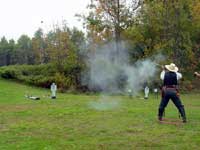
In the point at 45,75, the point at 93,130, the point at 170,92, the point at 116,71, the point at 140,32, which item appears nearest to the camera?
the point at 93,130

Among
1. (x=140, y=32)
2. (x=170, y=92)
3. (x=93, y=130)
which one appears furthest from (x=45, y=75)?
(x=93, y=130)

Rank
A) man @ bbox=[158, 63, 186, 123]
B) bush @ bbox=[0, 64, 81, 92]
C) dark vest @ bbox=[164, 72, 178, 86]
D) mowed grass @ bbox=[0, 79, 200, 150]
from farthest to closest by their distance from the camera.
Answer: bush @ bbox=[0, 64, 81, 92] → dark vest @ bbox=[164, 72, 178, 86] → man @ bbox=[158, 63, 186, 123] → mowed grass @ bbox=[0, 79, 200, 150]

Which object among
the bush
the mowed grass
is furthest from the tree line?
the mowed grass

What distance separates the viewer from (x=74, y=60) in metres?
35.0

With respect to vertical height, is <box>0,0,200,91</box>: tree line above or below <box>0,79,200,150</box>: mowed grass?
above

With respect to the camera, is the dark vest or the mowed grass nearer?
the mowed grass

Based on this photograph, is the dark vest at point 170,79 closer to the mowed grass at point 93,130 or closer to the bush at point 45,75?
the mowed grass at point 93,130

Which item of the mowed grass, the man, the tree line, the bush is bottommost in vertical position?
the mowed grass

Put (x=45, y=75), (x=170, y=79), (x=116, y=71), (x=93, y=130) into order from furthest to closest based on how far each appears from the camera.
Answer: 1. (x=45, y=75)
2. (x=116, y=71)
3. (x=170, y=79)
4. (x=93, y=130)

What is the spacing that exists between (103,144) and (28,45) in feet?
188

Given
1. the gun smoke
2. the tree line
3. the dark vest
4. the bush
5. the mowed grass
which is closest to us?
the mowed grass

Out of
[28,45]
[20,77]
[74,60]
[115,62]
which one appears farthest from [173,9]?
[28,45]

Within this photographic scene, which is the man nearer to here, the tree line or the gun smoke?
the gun smoke

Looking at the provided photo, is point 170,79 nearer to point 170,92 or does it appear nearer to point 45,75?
point 170,92
